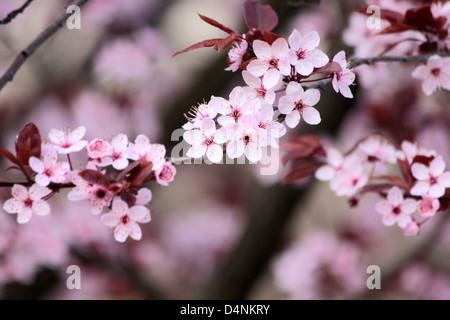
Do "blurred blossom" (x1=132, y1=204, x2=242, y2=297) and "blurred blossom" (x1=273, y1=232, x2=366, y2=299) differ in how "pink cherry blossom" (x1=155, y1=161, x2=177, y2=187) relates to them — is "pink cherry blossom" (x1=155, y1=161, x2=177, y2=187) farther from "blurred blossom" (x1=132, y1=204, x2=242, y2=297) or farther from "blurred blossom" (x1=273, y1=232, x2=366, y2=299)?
"blurred blossom" (x1=132, y1=204, x2=242, y2=297)

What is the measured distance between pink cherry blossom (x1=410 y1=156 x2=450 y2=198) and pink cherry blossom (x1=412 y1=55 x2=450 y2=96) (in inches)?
7.7

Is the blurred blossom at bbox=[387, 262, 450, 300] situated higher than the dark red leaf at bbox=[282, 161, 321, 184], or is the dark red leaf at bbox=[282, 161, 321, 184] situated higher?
the blurred blossom at bbox=[387, 262, 450, 300]

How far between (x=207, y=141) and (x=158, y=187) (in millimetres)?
1668

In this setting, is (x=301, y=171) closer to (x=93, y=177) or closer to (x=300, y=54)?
(x=300, y=54)

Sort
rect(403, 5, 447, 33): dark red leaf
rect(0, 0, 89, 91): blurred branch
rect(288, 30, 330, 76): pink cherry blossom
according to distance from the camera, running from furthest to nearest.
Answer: rect(403, 5, 447, 33): dark red leaf < rect(0, 0, 89, 91): blurred branch < rect(288, 30, 330, 76): pink cherry blossom

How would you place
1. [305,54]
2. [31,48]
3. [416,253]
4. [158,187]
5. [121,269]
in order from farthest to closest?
1. [158,187]
2. [416,253]
3. [121,269]
4. [31,48]
5. [305,54]

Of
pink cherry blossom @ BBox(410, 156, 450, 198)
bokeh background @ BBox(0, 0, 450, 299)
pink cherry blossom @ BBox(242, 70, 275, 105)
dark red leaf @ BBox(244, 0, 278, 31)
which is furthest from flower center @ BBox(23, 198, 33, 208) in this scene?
pink cherry blossom @ BBox(410, 156, 450, 198)

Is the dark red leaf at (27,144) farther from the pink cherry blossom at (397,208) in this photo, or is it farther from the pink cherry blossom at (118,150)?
the pink cherry blossom at (397,208)

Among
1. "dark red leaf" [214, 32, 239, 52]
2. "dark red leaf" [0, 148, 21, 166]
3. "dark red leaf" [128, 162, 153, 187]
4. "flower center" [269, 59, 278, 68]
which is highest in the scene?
"dark red leaf" [214, 32, 239, 52]

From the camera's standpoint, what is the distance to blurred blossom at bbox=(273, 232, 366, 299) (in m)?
2.14

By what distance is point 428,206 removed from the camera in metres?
0.91

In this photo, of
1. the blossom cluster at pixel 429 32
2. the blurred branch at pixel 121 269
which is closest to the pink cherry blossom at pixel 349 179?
the blossom cluster at pixel 429 32

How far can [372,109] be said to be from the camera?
1767 millimetres

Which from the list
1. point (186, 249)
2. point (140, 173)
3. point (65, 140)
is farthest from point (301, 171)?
point (186, 249)
